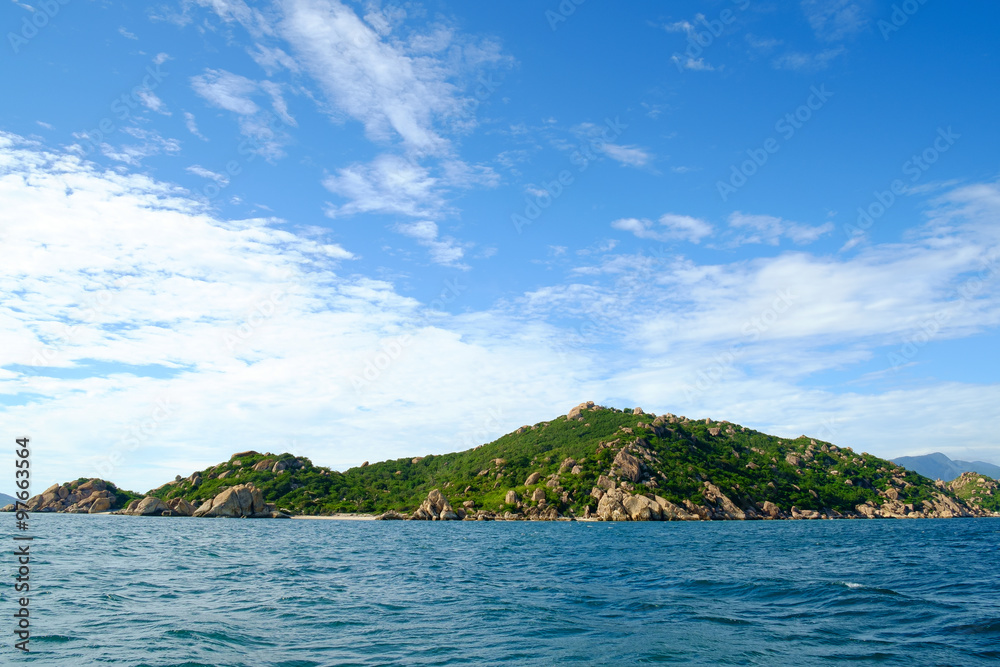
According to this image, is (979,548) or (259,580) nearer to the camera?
(259,580)

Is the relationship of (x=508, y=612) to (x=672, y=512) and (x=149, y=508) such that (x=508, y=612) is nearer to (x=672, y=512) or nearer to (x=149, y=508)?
(x=672, y=512)

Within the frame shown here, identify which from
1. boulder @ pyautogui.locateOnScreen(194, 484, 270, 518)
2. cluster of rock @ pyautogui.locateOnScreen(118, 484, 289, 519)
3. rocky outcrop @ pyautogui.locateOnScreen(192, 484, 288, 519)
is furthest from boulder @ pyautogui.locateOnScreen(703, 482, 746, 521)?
boulder @ pyautogui.locateOnScreen(194, 484, 270, 518)

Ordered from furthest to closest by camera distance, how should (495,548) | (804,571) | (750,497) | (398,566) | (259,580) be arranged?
(750,497) < (495,548) < (398,566) < (804,571) < (259,580)

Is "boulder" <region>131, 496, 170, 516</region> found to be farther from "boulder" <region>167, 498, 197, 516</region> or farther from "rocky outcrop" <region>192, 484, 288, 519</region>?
"rocky outcrop" <region>192, 484, 288, 519</region>

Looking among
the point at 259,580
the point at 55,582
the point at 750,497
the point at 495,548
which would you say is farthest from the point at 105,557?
the point at 750,497

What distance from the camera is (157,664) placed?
15641 mm

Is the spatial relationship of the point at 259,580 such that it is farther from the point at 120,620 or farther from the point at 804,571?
the point at 804,571

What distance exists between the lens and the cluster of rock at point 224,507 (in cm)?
17775

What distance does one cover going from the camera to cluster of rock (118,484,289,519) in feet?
583

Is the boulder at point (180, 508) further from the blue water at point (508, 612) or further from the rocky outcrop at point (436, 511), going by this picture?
the blue water at point (508, 612)

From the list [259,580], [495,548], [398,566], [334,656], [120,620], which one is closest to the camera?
[334,656]

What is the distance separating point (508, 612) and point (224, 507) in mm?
182972

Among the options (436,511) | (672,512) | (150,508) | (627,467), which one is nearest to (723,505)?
(672,512)

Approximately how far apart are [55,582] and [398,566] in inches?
840
